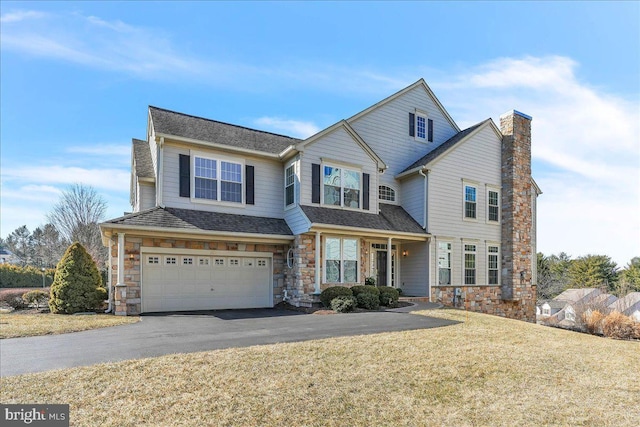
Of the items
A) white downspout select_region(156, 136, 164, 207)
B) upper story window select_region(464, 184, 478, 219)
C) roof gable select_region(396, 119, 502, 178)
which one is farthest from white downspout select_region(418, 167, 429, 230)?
white downspout select_region(156, 136, 164, 207)

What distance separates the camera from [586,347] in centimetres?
843

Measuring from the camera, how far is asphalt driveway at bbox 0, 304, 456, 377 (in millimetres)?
6012

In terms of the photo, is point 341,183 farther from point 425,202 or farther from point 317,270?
point 425,202

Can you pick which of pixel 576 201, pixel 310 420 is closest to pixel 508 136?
pixel 576 201

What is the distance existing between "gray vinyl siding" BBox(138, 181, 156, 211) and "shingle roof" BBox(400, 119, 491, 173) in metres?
11.4

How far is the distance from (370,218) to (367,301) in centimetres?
387

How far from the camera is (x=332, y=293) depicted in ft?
41.5

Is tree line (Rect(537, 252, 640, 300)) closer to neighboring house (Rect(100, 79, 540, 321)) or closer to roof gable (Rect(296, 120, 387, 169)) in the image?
neighboring house (Rect(100, 79, 540, 321))

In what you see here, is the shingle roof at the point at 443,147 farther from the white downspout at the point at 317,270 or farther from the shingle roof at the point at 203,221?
the shingle roof at the point at 203,221

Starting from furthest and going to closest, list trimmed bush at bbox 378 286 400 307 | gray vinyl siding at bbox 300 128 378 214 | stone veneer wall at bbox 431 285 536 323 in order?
stone veneer wall at bbox 431 285 536 323 < gray vinyl siding at bbox 300 128 378 214 < trimmed bush at bbox 378 286 400 307

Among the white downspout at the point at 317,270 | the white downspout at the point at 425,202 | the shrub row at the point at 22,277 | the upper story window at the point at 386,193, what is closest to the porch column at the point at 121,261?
the white downspout at the point at 317,270

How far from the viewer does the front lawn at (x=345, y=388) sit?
4.19 m

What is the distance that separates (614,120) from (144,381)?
17.1m

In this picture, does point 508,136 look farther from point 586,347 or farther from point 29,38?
point 29,38
